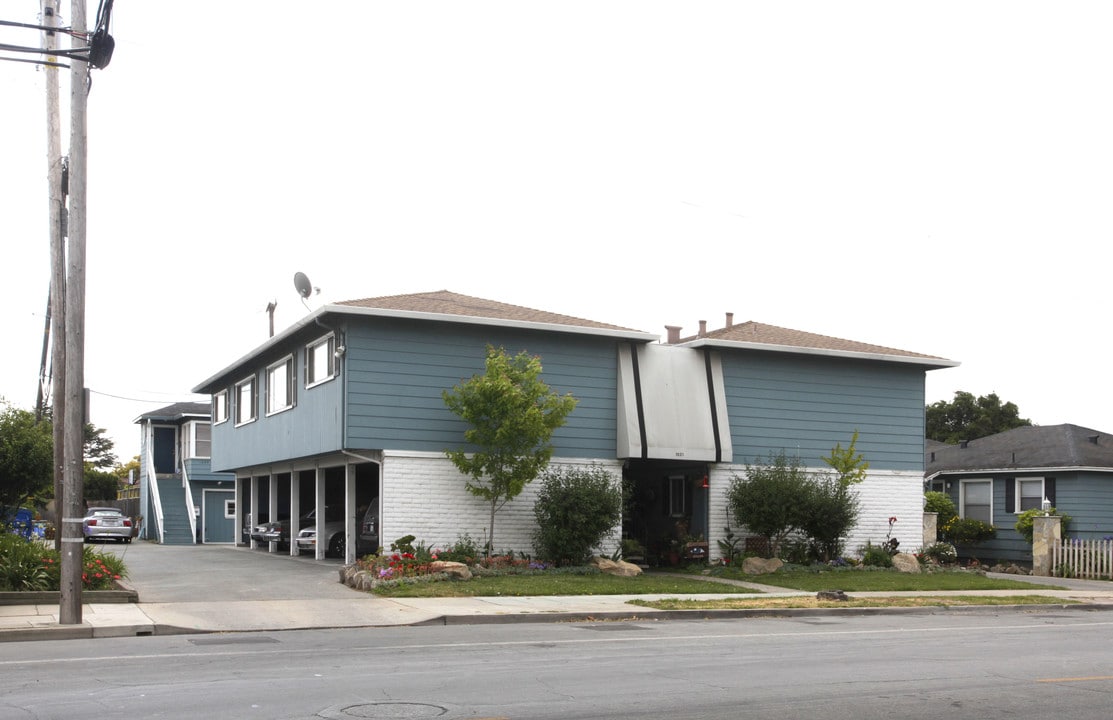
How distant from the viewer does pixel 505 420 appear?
2212 cm

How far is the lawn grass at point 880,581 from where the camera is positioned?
22.5 m

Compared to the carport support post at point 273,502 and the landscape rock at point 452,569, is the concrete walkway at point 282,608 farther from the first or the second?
the carport support post at point 273,502

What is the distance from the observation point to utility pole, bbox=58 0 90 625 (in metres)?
15.3

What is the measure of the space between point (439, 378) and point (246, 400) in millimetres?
10594

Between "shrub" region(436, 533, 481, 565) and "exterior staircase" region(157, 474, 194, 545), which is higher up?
"shrub" region(436, 533, 481, 565)

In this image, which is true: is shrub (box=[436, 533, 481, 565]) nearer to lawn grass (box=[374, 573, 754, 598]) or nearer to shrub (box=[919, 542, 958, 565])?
lawn grass (box=[374, 573, 754, 598])

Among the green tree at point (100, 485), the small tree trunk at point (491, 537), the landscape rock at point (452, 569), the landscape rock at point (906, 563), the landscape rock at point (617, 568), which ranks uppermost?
the small tree trunk at point (491, 537)

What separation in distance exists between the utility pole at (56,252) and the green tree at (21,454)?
309 inches

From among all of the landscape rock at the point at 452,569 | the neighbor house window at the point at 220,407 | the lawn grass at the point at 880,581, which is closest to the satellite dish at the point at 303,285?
the landscape rock at the point at 452,569

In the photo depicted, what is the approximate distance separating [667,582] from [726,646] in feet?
27.8

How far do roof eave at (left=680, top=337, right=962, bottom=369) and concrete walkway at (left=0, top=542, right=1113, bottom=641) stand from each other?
576 cm

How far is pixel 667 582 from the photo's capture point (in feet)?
73.0

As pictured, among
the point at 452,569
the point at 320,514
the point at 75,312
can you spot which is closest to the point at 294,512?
the point at 320,514

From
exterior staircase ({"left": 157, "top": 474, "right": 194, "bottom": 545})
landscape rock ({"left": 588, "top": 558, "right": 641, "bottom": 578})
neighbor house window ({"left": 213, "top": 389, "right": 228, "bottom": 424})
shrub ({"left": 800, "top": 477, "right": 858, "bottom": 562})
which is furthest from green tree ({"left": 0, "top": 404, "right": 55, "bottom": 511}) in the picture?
shrub ({"left": 800, "top": 477, "right": 858, "bottom": 562})
